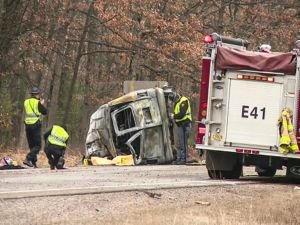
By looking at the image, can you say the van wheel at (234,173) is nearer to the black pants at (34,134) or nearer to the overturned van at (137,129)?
the overturned van at (137,129)

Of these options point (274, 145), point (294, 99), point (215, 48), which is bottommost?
point (274, 145)

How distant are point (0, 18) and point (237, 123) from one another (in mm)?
10579

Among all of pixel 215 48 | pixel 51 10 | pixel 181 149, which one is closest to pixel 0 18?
pixel 51 10

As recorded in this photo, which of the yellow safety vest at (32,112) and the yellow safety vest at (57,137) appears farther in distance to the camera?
the yellow safety vest at (32,112)

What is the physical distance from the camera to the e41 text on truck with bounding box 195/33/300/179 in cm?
1220

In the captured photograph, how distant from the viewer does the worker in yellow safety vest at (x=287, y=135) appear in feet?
39.2

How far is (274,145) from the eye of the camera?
40.3 feet

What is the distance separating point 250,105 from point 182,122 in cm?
553

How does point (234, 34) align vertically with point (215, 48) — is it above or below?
above

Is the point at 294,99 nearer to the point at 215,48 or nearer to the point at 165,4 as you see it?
the point at 215,48

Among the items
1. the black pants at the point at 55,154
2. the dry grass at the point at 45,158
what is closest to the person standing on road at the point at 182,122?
the dry grass at the point at 45,158

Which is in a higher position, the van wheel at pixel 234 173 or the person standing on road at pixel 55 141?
the person standing on road at pixel 55 141

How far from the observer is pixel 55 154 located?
15.0m

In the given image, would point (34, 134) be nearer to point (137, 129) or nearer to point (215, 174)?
point (137, 129)
